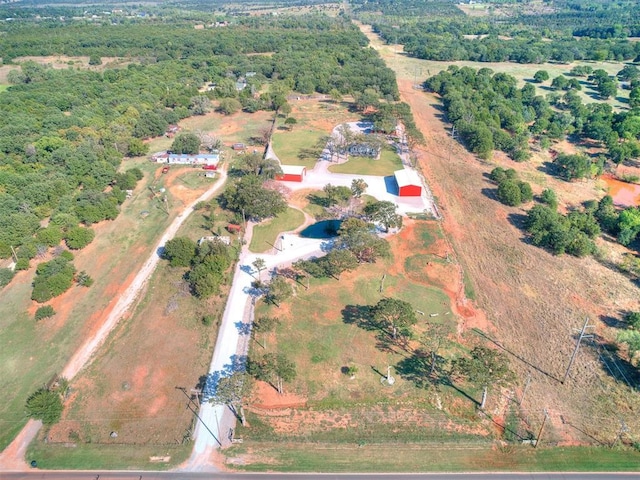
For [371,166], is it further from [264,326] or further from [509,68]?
[509,68]

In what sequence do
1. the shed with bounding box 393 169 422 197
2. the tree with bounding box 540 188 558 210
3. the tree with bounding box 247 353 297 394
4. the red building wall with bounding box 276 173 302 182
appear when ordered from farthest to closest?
the red building wall with bounding box 276 173 302 182 < the shed with bounding box 393 169 422 197 < the tree with bounding box 540 188 558 210 < the tree with bounding box 247 353 297 394

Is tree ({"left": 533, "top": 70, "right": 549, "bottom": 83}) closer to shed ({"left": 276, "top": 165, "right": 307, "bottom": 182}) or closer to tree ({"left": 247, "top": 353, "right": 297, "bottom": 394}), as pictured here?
shed ({"left": 276, "top": 165, "right": 307, "bottom": 182})

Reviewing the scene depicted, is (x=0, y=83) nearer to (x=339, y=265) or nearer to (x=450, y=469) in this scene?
Answer: (x=339, y=265)

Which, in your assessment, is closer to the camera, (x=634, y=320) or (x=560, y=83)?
(x=634, y=320)

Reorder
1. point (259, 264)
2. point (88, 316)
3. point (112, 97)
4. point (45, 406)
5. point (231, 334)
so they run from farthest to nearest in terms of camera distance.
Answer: point (112, 97) < point (259, 264) < point (88, 316) < point (231, 334) < point (45, 406)

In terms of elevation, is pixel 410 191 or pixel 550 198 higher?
pixel 410 191

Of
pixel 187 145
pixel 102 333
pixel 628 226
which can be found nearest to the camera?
pixel 102 333

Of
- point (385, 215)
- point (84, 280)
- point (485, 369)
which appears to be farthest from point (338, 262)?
point (84, 280)

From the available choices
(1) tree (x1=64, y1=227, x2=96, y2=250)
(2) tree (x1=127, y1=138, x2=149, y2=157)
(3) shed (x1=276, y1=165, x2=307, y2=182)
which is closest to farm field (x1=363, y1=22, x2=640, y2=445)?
(3) shed (x1=276, y1=165, x2=307, y2=182)
